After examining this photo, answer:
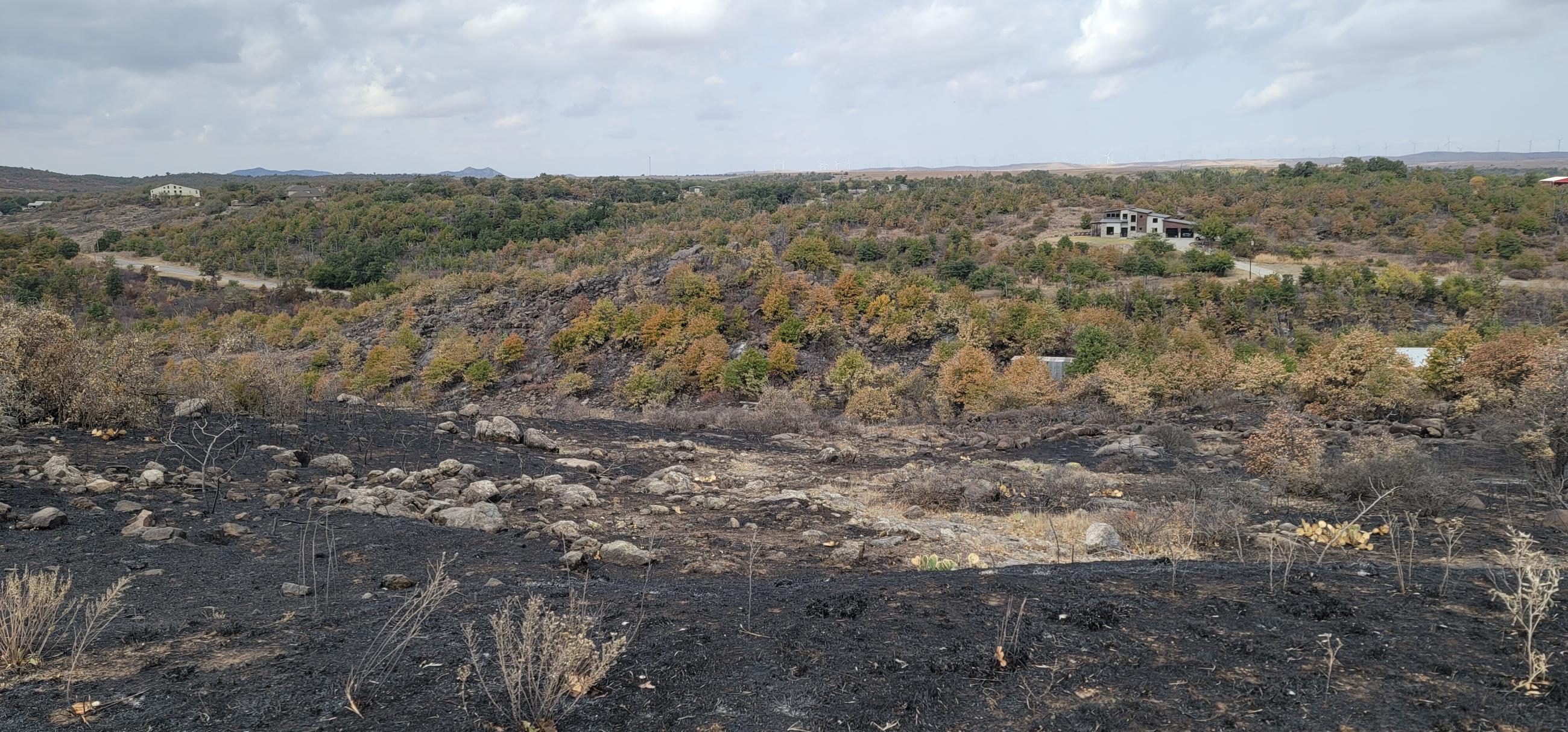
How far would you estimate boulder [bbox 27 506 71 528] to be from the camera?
5789 mm

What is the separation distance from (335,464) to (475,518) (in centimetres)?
294

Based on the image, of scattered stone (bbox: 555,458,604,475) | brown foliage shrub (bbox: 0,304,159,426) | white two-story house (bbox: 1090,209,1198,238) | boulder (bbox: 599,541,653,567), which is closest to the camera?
boulder (bbox: 599,541,653,567)

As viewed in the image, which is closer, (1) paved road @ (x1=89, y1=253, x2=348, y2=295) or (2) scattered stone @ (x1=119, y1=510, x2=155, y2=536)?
(2) scattered stone @ (x1=119, y1=510, x2=155, y2=536)

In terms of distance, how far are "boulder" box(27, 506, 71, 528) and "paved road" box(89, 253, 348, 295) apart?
40.5m

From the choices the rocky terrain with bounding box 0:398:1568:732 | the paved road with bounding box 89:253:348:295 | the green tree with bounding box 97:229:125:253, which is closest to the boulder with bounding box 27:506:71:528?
the rocky terrain with bounding box 0:398:1568:732

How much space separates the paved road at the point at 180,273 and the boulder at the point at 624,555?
138 ft

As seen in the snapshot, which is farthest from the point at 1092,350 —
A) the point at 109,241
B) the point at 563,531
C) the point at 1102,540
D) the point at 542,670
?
the point at 109,241

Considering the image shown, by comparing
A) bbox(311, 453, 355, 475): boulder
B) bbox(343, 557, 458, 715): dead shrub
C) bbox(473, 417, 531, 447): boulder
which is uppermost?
bbox(343, 557, 458, 715): dead shrub

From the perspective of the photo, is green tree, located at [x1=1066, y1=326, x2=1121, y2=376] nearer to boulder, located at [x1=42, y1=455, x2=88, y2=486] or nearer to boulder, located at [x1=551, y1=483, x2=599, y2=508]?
boulder, located at [x1=551, y1=483, x2=599, y2=508]

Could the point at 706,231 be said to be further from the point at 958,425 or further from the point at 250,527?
the point at 250,527

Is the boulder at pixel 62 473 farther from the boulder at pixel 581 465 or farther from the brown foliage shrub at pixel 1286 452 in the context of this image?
the brown foliage shrub at pixel 1286 452

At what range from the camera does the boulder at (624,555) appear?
6.39 meters

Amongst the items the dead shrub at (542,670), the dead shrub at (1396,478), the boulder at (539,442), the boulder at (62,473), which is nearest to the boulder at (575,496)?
the boulder at (539,442)

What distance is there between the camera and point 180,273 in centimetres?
4644
